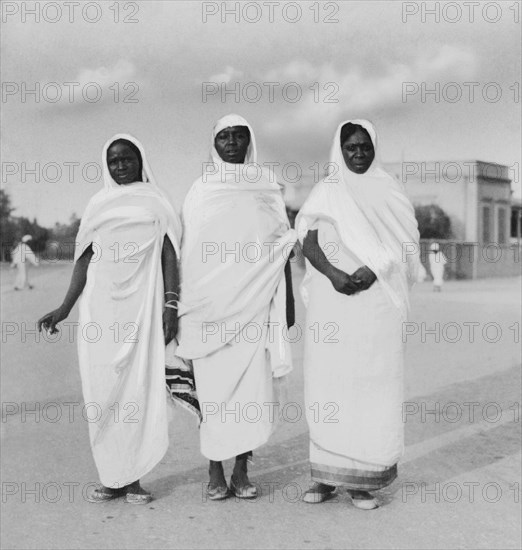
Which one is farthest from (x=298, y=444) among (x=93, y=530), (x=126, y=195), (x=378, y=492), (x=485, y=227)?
(x=485, y=227)

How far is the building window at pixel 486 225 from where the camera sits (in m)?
24.5

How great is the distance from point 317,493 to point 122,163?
7.10 ft

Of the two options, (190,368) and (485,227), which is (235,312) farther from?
(485,227)

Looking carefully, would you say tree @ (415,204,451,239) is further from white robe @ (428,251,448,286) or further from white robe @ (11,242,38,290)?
white robe @ (11,242,38,290)

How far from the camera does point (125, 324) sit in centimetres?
433

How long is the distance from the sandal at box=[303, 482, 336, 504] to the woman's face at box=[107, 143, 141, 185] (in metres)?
2.04

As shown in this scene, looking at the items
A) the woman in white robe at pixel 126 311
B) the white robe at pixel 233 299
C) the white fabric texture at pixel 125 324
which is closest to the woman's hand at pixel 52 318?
the woman in white robe at pixel 126 311

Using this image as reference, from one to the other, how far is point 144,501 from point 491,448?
2.55m

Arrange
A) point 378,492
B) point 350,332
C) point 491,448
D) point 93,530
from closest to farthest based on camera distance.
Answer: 1. point 93,530
2. point 350,332
3. point 378,492
4. point 491,448

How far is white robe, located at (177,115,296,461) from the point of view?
14.1ft

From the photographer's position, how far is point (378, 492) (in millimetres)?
4617

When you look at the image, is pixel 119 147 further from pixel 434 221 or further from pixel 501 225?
pixel 501 225

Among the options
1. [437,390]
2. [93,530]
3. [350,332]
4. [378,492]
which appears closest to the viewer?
[93,530]

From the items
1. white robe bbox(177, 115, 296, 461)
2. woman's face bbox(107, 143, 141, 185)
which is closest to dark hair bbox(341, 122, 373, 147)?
white robe bbox(177, 115, 296, 461)
